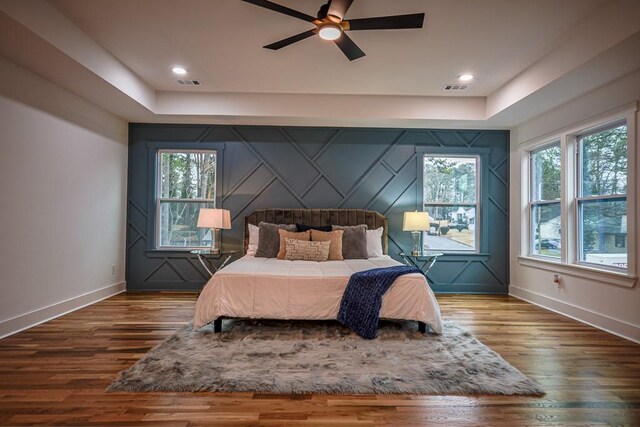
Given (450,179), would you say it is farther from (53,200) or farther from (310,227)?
(53,200)

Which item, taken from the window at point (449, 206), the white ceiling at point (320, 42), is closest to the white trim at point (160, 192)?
the white ceiling at point (320, 42)

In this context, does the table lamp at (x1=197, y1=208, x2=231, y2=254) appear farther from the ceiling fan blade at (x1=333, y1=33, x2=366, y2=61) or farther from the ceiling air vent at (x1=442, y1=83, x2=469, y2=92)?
the ceiling air vent at (x1=442, y1=83, x2=469, y2=92)

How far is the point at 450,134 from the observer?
5051 mm

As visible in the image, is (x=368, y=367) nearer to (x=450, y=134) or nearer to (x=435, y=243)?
(x=435, y=243)

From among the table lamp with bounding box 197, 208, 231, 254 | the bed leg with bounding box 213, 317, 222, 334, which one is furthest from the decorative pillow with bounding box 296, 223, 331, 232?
the bed leg with bounding box 213, 317, 222, 334

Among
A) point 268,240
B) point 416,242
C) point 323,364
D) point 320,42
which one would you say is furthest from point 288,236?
point 320,42

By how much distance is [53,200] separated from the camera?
11.7 feet

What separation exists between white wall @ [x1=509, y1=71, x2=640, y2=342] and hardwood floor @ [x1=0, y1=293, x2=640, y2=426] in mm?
237

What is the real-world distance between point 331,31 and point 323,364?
244 cm

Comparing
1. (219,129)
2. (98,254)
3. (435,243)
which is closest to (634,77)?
(435,243)

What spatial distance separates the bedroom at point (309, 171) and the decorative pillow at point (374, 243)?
18.5 inches

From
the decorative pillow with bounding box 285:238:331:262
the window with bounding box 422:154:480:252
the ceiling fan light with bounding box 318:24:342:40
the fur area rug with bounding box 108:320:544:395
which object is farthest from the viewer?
the window with bounding box 422:154:480:252

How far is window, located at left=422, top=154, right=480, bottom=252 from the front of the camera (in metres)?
5.10

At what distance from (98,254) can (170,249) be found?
90 centimetres
